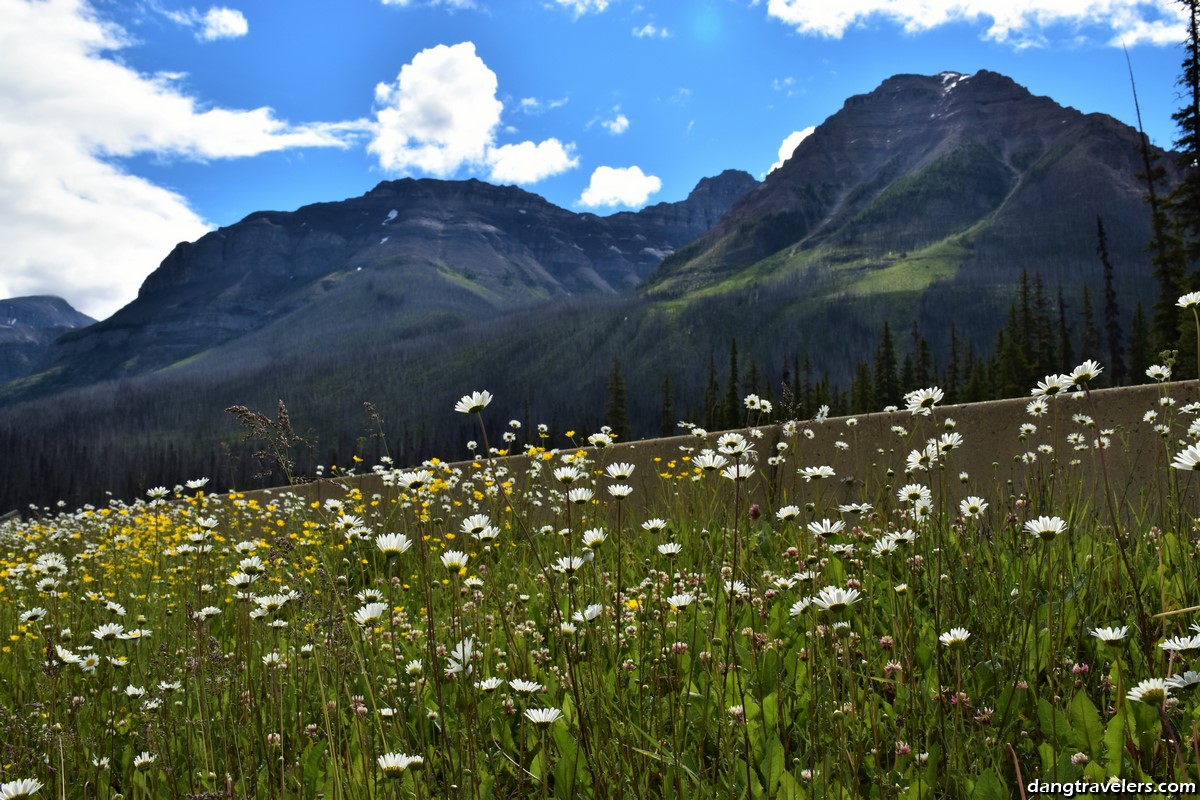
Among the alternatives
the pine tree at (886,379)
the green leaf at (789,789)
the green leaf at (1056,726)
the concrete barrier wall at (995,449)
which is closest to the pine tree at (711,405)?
the concrete barrier wall at (995,449)

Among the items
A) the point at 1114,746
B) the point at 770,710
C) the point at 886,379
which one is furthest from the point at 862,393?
the point at 1114,746

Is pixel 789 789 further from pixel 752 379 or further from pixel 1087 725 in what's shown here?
pixel 752 379

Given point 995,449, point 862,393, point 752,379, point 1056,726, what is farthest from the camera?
point 752,379

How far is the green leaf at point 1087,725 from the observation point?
2713 millimetres

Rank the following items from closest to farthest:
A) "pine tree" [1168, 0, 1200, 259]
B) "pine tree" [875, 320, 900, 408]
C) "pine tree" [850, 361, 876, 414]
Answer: "pine tree" [1168, 0, 1200, 259] → "pine tree" [850, 361, 876, 414] → "pine tree" [875, 320, 900, 408]

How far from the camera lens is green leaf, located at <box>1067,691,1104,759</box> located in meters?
2.71

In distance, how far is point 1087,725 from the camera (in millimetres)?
2730

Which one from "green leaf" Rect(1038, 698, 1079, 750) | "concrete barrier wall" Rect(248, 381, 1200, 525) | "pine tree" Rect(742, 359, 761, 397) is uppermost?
"pine tree" Rect(742, 359, 761, 397)

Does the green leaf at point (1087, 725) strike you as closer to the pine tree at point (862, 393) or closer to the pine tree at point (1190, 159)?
the pine tree at point (1190, 159)

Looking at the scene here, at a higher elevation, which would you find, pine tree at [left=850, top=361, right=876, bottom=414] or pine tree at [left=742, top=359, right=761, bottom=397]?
pine tree at [left=742, top=359, right=761, bottom=397]

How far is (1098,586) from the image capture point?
13.1 feet

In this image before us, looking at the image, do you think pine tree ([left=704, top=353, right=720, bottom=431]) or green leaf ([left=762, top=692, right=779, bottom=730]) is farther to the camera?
pine tree ([left=704, top=353, right=720, bottom=431])

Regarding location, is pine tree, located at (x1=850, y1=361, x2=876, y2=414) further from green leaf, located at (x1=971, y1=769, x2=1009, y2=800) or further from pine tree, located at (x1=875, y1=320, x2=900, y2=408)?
green leaf, located at (x1=971, y1=769, x2=1009, y2=800)

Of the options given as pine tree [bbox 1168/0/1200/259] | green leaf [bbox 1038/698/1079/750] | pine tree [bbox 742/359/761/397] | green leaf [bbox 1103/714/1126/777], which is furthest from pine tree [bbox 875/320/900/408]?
green leaf [bbox 1103/714/1126/777]
